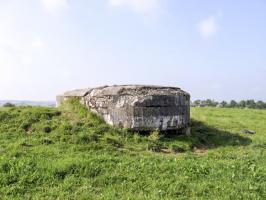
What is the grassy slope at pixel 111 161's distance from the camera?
18.4ft

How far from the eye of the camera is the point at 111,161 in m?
6.95

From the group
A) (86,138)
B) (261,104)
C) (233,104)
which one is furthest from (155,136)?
(261,104)

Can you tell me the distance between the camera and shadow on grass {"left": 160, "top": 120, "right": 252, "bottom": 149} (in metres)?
9.69

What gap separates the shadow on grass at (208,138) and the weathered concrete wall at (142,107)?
0.37 m

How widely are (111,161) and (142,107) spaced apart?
2.84 m

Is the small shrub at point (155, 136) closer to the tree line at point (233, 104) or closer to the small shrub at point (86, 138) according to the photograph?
the small shrub at point (86, 138)

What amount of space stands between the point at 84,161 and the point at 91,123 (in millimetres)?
3109

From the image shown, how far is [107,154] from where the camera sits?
766 cm

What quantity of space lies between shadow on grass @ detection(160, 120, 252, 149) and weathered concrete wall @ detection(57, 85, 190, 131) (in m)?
0.37

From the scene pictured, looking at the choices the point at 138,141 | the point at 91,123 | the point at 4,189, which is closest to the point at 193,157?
the point at 138,141

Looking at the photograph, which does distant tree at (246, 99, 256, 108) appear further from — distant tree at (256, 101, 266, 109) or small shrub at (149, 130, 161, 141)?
small shrub at (149, 130, 161, 141)

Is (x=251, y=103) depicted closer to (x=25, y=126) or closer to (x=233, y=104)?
(x=233, y=104)

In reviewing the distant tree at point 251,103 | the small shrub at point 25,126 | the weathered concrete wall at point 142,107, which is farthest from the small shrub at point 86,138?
the distant tree at point 251,103

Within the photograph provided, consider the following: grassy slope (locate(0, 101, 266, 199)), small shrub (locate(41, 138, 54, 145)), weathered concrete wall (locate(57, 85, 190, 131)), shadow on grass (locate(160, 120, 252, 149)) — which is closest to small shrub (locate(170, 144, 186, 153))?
grassy slope (locate(0, 101, 266, 199))
